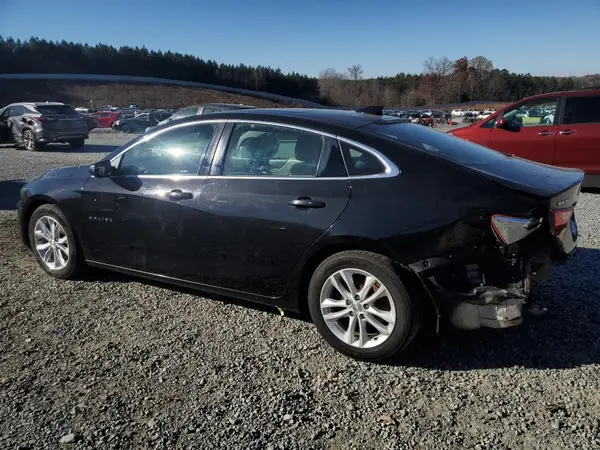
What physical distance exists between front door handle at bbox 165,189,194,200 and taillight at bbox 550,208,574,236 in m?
2.42

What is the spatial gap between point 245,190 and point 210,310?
1045 millimetres

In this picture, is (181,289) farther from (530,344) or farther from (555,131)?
(555,131)

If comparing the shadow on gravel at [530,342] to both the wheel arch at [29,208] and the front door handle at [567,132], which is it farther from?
the front door handle at [567,132]

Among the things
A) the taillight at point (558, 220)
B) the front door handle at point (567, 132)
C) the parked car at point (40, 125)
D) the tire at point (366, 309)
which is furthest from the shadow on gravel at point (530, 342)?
the parked car at point (40, 125)

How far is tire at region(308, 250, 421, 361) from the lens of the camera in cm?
301

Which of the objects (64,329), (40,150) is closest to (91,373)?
(64,329)

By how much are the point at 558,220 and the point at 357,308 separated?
132cm

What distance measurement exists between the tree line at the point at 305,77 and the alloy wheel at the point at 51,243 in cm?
9622

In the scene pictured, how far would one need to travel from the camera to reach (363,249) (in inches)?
124

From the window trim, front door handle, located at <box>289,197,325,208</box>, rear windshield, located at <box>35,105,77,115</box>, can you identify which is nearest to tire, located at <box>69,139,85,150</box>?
rear windshield, located at <box>35,105,77,115</box>

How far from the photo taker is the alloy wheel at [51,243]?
459 centimetres

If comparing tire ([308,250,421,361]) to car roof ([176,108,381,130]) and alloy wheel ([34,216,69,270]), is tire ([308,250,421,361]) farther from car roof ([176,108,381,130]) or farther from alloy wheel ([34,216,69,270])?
alloy wheel ([34,216,69,270])

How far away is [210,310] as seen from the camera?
398 cm

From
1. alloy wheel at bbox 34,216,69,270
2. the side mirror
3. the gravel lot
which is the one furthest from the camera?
alloy wheel at bbox 34,216,69,270
